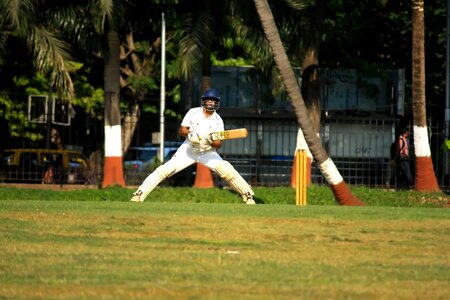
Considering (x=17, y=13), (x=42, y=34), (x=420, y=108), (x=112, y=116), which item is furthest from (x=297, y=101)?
A: (x=112, y=116)

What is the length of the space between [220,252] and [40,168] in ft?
84.5

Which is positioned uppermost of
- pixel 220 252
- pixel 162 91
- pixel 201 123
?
pixel 162 91

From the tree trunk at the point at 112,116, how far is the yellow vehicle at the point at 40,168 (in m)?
2.78

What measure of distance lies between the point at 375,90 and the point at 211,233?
25.7 m

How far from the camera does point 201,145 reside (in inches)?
776

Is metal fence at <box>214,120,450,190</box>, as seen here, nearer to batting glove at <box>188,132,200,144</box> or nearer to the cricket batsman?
the cricket batsman

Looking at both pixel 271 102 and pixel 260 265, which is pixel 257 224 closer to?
pixel 260 265

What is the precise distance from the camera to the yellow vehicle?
36.3 m

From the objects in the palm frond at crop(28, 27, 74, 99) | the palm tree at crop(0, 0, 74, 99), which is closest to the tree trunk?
the palm tree at crop(0, 0, 74, 99)

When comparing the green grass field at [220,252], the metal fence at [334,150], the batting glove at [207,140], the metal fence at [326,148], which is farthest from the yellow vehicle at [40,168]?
the green grass field at [220,252]

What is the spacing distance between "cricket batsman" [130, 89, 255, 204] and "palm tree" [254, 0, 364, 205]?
5.97 meters

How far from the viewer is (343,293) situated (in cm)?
1009

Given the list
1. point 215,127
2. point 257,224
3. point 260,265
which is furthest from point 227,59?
point 260,265

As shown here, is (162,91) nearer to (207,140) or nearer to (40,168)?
(40,168)
